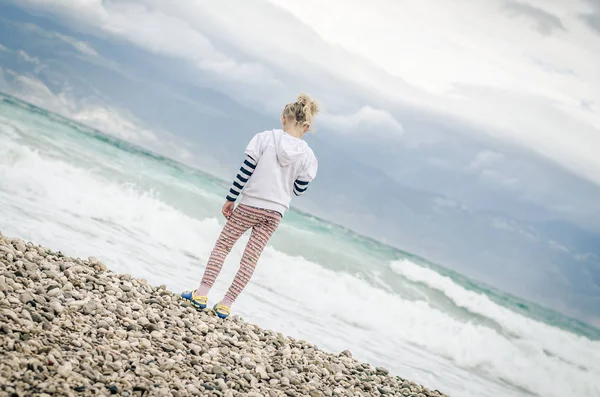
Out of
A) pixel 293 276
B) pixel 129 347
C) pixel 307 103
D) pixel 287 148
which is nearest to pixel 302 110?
pixel 307 103

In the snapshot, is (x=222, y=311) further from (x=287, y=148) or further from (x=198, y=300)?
(x=287, y=148)

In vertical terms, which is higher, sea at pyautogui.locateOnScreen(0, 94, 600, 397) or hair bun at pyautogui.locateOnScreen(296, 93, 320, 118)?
hair bun at pyautogui.locateOnScreen(296, 93, 320, 118)

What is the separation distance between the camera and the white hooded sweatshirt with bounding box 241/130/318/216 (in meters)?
4.29

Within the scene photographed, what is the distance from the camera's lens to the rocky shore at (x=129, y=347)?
2.57m

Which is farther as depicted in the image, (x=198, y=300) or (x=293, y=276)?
(x=293, y=276)

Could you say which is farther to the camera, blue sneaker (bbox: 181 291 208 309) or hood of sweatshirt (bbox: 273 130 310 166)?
blue sneaker (bbox: 181 291 208 309)

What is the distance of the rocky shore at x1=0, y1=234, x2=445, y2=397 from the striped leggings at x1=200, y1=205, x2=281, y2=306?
301 mm

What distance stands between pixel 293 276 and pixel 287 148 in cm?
541

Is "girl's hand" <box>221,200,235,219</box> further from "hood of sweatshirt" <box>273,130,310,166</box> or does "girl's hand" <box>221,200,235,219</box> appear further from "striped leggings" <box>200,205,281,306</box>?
"hood of sweatshirt" <box>273,130,310,166</box>

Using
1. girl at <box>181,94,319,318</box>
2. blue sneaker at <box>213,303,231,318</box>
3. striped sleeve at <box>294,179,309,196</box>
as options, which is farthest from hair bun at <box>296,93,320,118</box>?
blue sneaker at <box>213,303,231,318</box>

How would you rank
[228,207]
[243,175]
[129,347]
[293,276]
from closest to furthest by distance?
[129,347]
[243,175]
[228,207]
[293,276]

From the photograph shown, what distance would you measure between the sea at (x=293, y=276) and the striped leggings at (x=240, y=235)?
39.7 inches

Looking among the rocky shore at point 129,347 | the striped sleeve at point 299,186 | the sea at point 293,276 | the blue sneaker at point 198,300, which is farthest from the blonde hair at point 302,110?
the sea at point 293,276

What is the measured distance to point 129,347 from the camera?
3129 mm
